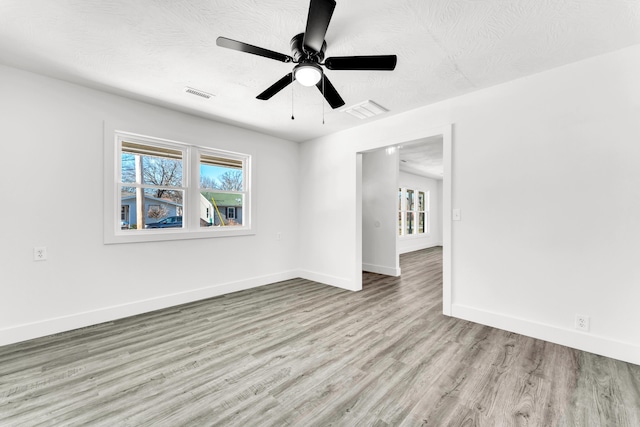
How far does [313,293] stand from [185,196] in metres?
2.43

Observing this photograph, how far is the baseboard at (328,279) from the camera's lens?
443cm

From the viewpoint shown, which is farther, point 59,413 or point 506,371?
point 506,371

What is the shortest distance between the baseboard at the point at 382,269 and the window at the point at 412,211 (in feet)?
9.46

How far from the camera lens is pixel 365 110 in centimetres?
357

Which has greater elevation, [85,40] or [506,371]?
[85,40]

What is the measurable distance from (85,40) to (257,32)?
1.44 metres

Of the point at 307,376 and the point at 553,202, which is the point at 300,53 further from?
the point at 553,202

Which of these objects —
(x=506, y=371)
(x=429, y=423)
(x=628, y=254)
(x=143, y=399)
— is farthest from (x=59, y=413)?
(x=628, y=254)

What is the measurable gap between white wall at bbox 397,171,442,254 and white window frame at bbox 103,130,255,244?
18.8 feet

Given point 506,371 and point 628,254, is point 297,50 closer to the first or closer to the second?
point 506,371

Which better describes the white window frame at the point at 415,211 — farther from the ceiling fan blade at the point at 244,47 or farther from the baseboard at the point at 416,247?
the ceiling fan blade at the point at 244,47

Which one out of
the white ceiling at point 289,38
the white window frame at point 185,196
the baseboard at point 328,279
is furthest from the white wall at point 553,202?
the white window frame at point 185,196

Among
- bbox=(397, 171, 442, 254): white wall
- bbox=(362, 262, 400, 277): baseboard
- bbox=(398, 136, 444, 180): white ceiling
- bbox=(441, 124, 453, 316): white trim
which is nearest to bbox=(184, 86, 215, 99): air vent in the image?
bbox=(441, 124, 453, 316): white trim

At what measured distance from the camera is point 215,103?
3.39 metres
